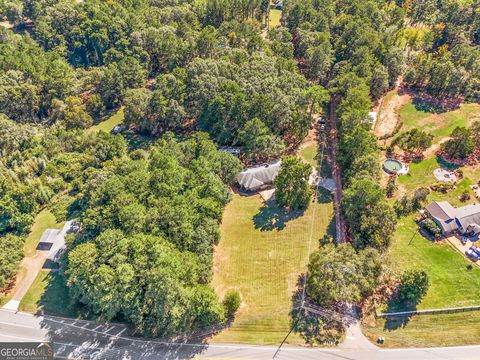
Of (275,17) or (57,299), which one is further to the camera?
(275,17)

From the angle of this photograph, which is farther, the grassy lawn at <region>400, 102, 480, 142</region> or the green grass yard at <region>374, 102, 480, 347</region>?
the grassy lawn at <region>400, 102, 480, 142</region>

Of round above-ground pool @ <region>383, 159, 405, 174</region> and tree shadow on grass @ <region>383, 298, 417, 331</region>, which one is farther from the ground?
round above-ground pool @ <region>383, 159, 405, 174</region>

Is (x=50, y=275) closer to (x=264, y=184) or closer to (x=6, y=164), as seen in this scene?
(x=6, y=164)

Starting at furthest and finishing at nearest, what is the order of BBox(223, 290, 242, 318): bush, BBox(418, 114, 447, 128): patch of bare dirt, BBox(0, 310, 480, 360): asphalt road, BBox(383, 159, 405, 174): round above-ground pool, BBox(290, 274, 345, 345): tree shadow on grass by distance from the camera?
BBox(418, 114, 447, 128): patch of bare dirt
BBox(383, 159, 405, 174): round above-ground pool
BBox(223, 290, 242, 318): bush
BBox(290, 274, 345, 345): tree shadow on grass
BBox(0, 310, 480, 360): asphalt road

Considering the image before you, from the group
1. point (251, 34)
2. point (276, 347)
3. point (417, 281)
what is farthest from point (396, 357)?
point (251, 34)

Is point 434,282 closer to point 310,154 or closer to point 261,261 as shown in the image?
point 261,261

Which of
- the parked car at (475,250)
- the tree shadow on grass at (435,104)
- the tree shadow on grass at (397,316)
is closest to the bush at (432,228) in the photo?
the parked car at (475,250)

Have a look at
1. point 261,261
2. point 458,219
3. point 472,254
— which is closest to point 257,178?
point 261,261

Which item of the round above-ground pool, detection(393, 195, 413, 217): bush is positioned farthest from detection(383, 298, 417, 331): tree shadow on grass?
the round above-ground pool

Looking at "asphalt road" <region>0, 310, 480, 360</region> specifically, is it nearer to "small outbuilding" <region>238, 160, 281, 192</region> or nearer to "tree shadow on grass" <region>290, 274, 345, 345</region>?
"tree shadow on grass" <region>290, 274, 345, 345</region>
